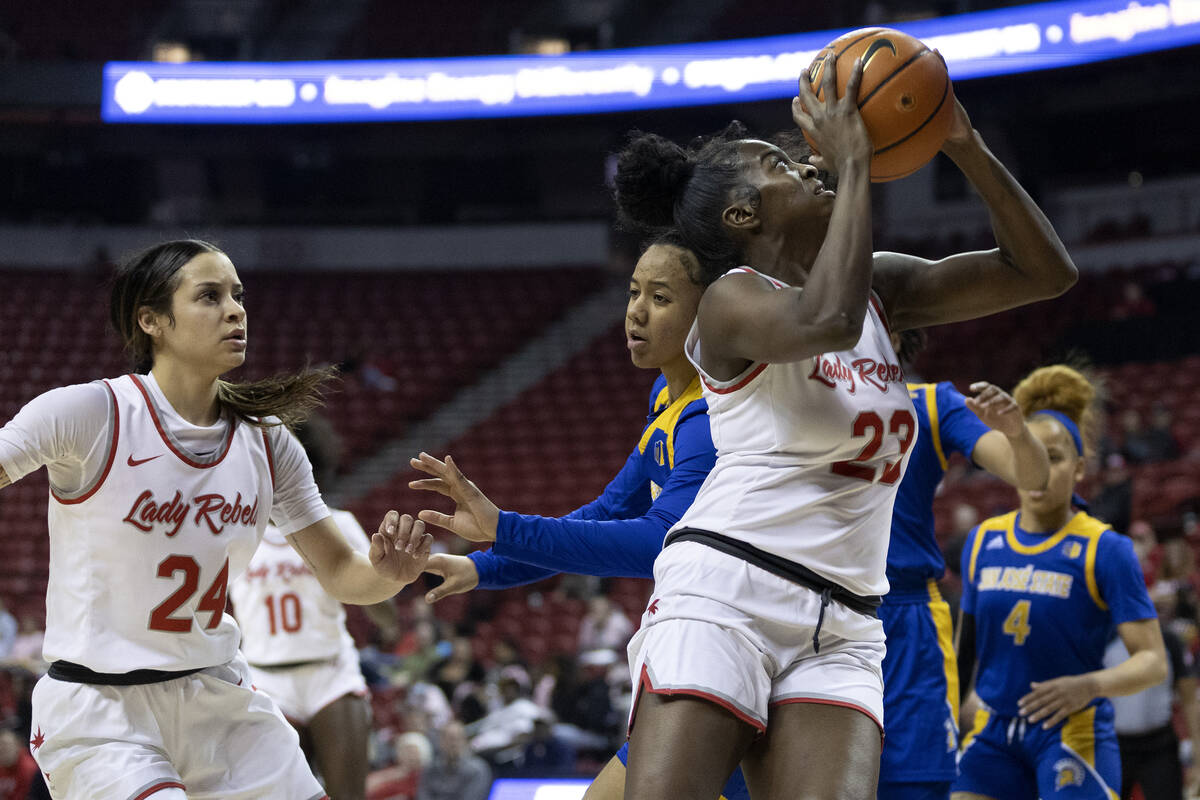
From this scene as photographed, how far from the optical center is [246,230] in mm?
20797

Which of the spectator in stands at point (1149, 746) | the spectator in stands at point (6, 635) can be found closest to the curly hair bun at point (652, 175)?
the spectator in stands at point (1149, 746)

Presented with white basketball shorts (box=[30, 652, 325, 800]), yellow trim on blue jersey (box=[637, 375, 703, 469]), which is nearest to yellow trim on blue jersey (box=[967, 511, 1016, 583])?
yellow trim on blue jersey (box=[637, 375, 703, 469])

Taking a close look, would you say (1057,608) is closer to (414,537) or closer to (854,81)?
(414,537)

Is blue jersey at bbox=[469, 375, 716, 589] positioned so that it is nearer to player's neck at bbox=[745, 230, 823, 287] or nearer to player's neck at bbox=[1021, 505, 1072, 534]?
player's neck at bbox=[745, 230, 823, 287]

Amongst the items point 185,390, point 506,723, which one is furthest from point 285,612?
point 506,723

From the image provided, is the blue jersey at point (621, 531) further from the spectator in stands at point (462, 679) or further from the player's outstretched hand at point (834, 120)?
the spectator in stands at point (462, 679)

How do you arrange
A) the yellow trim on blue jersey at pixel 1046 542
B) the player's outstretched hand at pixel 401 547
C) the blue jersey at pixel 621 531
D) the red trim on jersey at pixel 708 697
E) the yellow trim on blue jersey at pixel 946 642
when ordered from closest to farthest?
the red trim on jersey at pixel 708 697 → the blue jersey at pixel 621 531 → the player's outstretched hand at pixel 401 547 → the yellow trim on blue jersey at pixel 946 642 → the yellow trim on blue jersey at pixel 1046 542

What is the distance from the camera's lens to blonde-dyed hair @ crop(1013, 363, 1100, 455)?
190 inches

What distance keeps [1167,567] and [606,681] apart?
4.13m

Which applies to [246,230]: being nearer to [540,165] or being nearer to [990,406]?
[540,165]

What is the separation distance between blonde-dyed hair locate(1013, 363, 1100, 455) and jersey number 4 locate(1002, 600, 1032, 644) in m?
0.70

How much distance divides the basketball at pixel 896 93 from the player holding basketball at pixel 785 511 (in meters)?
0.04

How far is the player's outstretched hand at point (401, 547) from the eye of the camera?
339cm

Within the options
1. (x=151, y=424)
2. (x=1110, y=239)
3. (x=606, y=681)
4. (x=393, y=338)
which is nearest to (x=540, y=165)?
(x=393, y=338)
